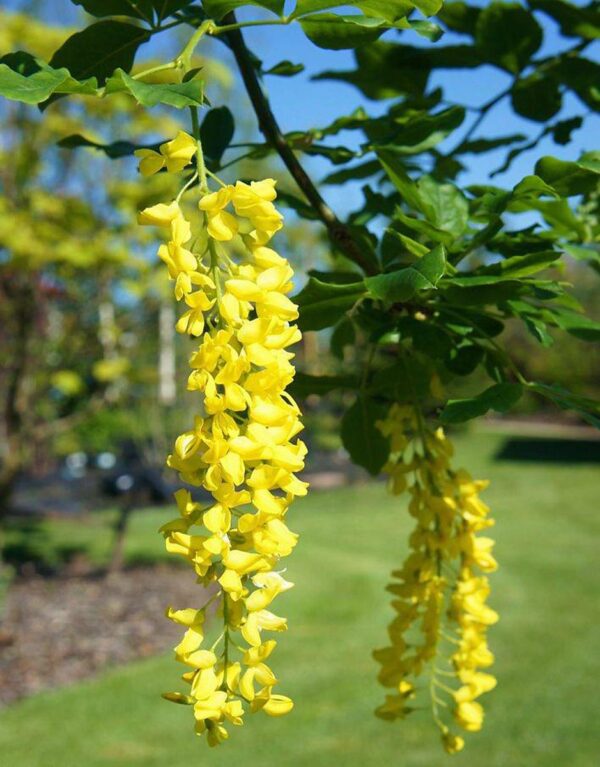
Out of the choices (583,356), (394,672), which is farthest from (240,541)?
(583,356)

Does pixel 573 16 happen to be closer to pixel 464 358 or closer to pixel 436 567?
pixel 464 358

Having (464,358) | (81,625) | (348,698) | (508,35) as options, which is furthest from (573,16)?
(81,625)

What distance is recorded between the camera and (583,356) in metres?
20.1

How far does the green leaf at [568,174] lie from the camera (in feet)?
2.74

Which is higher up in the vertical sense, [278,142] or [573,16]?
[573,16]

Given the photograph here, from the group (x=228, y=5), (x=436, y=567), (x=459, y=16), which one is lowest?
(x=436, y=567)

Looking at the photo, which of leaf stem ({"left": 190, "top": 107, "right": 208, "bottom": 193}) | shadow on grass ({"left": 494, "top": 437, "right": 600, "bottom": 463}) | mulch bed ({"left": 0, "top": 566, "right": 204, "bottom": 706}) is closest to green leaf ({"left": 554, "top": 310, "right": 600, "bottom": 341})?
leaf stem ({"left": 190, "top": 107, "right": 208, "bottom": 193})

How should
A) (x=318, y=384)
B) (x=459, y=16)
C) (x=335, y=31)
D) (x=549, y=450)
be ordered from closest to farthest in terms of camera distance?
1. (x=335, y=31)
2. (x=318, y=384)
3. (x=459, y=16)
4. (x=549, y=450)

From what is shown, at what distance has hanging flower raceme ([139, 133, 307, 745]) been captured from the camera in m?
0.63

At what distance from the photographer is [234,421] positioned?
0.64 m

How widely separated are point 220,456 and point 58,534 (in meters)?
9.43

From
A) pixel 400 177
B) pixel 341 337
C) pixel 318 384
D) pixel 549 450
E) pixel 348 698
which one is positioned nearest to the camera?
pixel 400 177

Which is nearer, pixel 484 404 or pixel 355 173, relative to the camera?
pixel 484 404

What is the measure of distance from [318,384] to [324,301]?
0.24 metres
